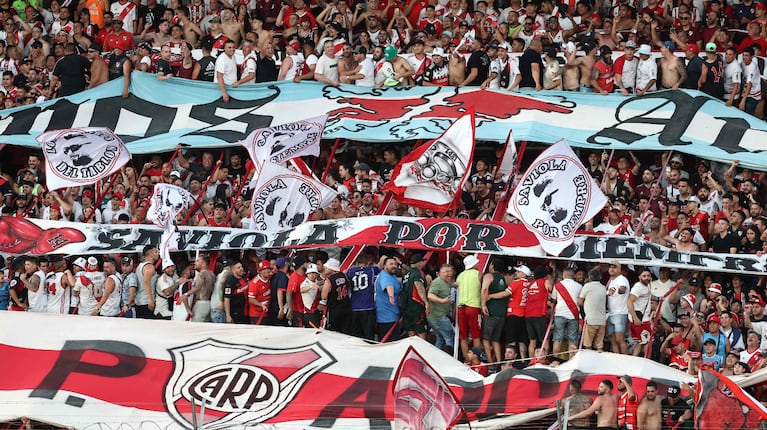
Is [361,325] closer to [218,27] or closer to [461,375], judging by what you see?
[461,375]

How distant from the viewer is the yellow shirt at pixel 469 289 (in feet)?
67.3

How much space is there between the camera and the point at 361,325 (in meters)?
20.7

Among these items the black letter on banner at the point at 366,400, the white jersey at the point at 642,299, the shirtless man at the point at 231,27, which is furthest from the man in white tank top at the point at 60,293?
the white jersey at the point at 642,299

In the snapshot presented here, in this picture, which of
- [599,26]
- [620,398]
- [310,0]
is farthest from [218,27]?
[620,398]

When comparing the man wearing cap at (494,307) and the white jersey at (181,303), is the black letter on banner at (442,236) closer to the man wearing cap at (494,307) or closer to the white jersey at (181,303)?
the man wearing cap at (494,307)

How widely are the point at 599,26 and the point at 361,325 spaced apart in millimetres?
7410

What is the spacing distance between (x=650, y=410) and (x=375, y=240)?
526cm

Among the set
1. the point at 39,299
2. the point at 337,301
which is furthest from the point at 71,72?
the point at 337,301

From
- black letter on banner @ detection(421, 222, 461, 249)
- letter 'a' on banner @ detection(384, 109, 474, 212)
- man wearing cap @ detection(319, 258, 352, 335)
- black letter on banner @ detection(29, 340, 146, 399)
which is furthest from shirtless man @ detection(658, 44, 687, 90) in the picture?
black letter on banner @ detection(29, 340, 146, 399)

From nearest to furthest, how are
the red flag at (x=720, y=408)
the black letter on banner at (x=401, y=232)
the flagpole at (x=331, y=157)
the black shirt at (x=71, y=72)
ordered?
the red flag at (x=720, y=408)
the black letter on banner at (x=401, y=232)
the flagpole at (x=331, y=157)
the black shirt at (x=71, y=72)

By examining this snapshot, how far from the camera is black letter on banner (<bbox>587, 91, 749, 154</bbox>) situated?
2327cm

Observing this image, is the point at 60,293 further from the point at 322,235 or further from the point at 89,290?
the point at 322,235

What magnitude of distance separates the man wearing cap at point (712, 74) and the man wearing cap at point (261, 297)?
23.4ft

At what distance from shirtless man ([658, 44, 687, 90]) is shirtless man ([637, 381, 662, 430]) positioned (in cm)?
779
